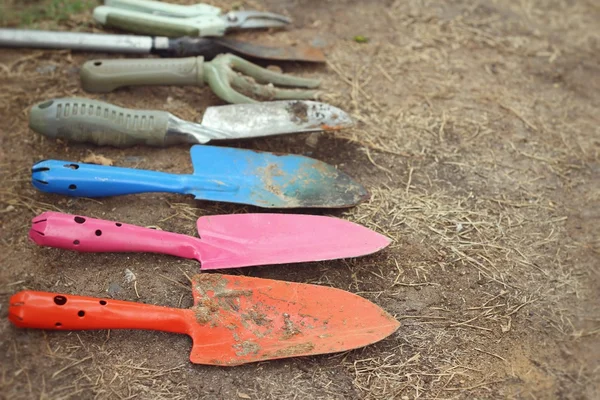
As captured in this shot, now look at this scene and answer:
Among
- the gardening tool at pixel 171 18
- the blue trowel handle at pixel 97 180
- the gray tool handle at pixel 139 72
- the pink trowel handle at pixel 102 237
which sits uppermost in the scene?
the gardening tool at pixel 171 18

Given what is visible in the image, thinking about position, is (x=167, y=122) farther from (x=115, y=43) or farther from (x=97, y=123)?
(x=115, y=43)

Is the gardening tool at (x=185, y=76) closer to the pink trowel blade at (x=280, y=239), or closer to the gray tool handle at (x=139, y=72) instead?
the gray tool handle at (x=139, y=72)

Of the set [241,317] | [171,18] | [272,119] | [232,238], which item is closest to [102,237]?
[232,238]

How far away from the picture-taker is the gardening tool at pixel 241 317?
1.78 metres

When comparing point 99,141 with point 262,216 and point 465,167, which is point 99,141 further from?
point 465,167

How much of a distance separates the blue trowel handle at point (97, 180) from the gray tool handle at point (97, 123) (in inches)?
8.2

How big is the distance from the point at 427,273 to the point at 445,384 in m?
0.41

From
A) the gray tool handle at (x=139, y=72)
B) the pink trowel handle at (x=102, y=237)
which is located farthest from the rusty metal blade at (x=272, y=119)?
the pink trowel handle at (x=102, y=237)

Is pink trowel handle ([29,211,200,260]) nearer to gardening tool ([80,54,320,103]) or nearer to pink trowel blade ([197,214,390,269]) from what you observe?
pink trowel blade ([197,214,390,269])

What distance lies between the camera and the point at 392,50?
10.00 ft

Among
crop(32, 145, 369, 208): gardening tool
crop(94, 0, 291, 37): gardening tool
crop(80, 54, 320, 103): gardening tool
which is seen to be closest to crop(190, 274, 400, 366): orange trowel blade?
crop(32, 145, 369, 208): gardening tool

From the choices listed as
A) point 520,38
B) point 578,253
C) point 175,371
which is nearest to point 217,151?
point 175,371

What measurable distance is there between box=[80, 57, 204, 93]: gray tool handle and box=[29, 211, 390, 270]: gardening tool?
78 centimetres

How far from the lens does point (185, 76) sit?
8.52ft
